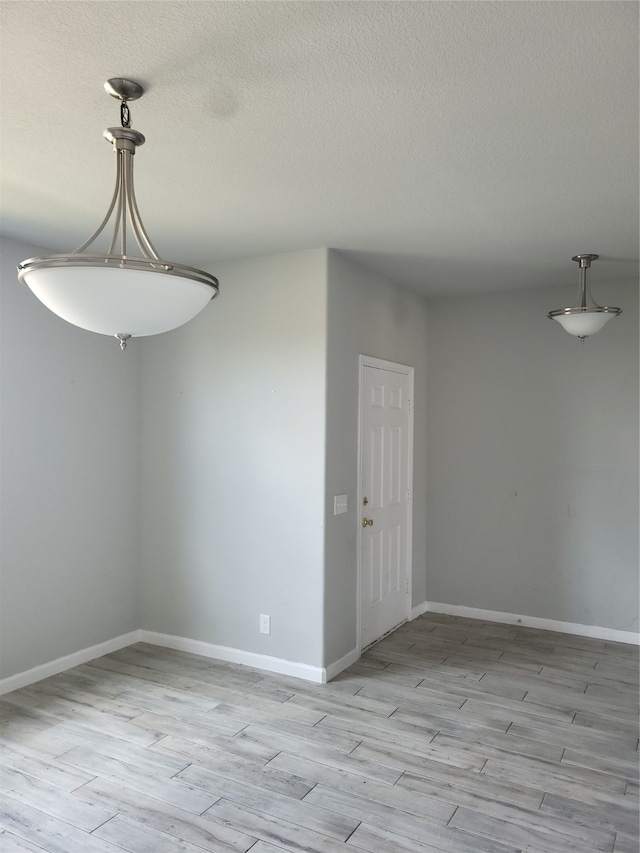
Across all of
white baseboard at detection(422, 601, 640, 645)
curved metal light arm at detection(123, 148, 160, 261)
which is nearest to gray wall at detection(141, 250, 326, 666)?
white baseboard at detection(422, 601, 640, 645)

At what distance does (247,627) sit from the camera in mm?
4148

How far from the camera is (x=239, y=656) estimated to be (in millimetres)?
4156

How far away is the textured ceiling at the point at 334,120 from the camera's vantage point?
170 cm

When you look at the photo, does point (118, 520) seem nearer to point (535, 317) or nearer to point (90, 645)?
point (90, 645)

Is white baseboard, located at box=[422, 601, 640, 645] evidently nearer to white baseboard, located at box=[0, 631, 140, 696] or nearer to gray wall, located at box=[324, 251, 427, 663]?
gray wall, located at box=[324, 251, 427, 663]

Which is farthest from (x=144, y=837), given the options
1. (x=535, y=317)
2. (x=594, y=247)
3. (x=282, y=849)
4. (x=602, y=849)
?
(x=535, y=317)

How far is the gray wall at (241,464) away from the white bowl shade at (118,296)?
218 centimetres

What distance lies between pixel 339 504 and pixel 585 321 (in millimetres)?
1839

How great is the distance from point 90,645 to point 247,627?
3.46 ft

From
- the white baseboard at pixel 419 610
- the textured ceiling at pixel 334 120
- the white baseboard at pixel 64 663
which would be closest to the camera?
the textured ceiling at pixel 334 120

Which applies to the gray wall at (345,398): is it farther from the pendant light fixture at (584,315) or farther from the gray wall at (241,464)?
the pendant light fixture at (584,315)

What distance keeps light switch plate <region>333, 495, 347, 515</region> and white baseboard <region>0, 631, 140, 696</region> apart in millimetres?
1809

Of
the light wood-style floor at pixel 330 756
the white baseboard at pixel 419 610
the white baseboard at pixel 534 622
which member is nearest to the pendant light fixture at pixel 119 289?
the light wood-style floor at pixel 330 756

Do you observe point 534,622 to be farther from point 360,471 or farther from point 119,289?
point 119,289
